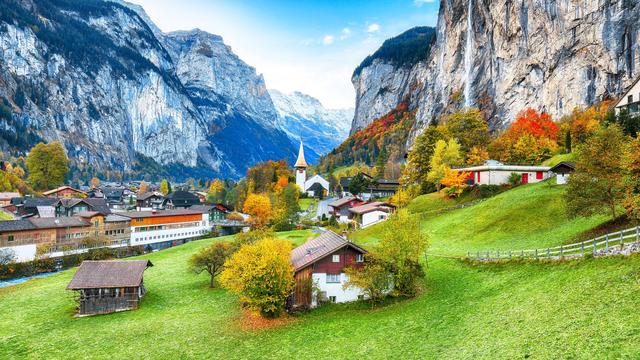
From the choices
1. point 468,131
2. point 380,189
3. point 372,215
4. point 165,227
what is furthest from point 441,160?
point 165,227

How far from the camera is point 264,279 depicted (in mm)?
31453

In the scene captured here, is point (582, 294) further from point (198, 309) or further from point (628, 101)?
point (628, 101)

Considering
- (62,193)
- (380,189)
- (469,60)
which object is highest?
(469,60)

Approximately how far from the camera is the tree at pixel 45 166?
123 m

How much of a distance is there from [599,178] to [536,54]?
10474 cm

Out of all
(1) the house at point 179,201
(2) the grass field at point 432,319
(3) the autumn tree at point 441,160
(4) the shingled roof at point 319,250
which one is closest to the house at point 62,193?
(1) the house at point 179,201

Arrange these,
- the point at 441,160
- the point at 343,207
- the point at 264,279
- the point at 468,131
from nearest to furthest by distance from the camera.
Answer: the point at 264,279, the point at 441,160, the point at 343,207, the point at 468,131

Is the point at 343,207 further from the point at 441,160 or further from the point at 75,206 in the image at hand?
the point at 75,206

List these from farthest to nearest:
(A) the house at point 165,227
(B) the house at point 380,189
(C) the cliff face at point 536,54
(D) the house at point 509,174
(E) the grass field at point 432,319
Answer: (B) the house at point 380,189, (C) the cliff face at point 536,54, (A) the house at point 165,227, (D) the house at point 509,174, (E) the grass field at point 432,319

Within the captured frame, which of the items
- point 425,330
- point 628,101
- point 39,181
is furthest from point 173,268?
point 39,181

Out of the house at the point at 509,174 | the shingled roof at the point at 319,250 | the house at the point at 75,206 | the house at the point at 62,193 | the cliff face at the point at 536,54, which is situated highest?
the cliff face at the point at 536,54

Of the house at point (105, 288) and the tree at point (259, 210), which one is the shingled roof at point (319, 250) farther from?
the tree at point (259, 210)

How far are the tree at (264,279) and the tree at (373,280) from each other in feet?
17.5

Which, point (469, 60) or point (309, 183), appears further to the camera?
point (469, 60)
